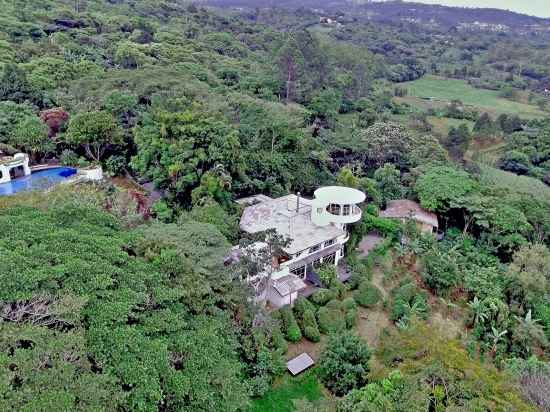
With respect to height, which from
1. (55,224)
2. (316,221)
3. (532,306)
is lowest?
(532,306)

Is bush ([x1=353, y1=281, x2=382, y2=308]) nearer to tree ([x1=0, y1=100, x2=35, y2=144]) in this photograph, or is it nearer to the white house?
the white house

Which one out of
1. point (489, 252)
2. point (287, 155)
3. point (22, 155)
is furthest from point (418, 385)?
point (22, 155)

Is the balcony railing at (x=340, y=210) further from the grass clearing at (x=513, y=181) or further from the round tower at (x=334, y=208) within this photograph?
the grass clearing at (x=513, y=181)

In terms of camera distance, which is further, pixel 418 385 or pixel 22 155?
pixel 22 155

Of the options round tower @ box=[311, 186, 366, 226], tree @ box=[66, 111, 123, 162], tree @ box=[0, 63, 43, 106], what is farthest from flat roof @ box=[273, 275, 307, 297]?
tree @ box=[0, 63, 43, 106]

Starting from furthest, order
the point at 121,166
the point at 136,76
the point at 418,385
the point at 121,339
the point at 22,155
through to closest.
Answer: the point at 136,76
the point at 121,166
the point at 22,155
the point at 418,385
the point at 121,339

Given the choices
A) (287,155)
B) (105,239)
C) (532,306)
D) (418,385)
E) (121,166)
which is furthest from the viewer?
(287,155)

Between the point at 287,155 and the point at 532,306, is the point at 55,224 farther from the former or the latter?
the point at 532,306
